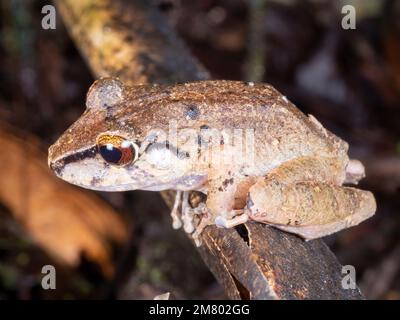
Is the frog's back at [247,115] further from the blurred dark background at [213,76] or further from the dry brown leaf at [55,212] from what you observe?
the dry brown leaf at [55,212]

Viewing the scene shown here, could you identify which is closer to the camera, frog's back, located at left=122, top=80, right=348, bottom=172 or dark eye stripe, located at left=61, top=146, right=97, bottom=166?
dark eye stripe, located at left=61, top=146, right=97, bottom=166

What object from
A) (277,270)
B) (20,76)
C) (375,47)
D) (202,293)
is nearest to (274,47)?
(375,47)

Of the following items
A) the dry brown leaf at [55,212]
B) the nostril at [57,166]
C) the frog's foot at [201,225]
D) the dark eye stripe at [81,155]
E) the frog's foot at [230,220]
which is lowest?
the dry brown leaf at [55,212]

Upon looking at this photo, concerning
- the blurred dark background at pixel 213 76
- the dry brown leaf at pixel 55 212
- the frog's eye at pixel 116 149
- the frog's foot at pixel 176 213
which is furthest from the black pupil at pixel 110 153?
the dry brown leaf at pixel 55 212

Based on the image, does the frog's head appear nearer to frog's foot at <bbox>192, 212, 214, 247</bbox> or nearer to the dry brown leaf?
frog's foot at <bbox>192, 212, 214, 247</bbox>

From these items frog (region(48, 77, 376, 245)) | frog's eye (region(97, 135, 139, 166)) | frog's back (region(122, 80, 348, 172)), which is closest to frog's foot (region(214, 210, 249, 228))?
frog (region(48, 77, 376, 245))
